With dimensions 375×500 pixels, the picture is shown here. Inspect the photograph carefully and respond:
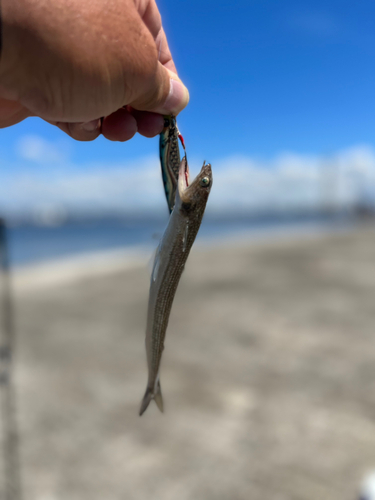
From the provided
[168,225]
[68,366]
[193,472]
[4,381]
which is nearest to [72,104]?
[168,225]

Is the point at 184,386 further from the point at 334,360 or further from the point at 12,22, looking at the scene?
the point at 12,22

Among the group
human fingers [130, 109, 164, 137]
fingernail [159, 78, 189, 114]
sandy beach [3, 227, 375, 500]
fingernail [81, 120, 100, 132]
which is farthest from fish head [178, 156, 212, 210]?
sandy beach [3, 227, 375, 500]

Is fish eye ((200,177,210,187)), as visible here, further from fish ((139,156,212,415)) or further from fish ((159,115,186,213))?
fish ((159,115,186,213))

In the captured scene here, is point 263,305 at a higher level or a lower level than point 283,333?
lower

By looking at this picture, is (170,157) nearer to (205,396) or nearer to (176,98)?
(176,98)

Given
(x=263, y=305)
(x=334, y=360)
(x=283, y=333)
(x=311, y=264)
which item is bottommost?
(x=311, y=264)

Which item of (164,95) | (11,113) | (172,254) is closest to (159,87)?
(164,95)

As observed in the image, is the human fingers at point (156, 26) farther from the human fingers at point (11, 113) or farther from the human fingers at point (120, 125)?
the human fingers at point (11, 113)
